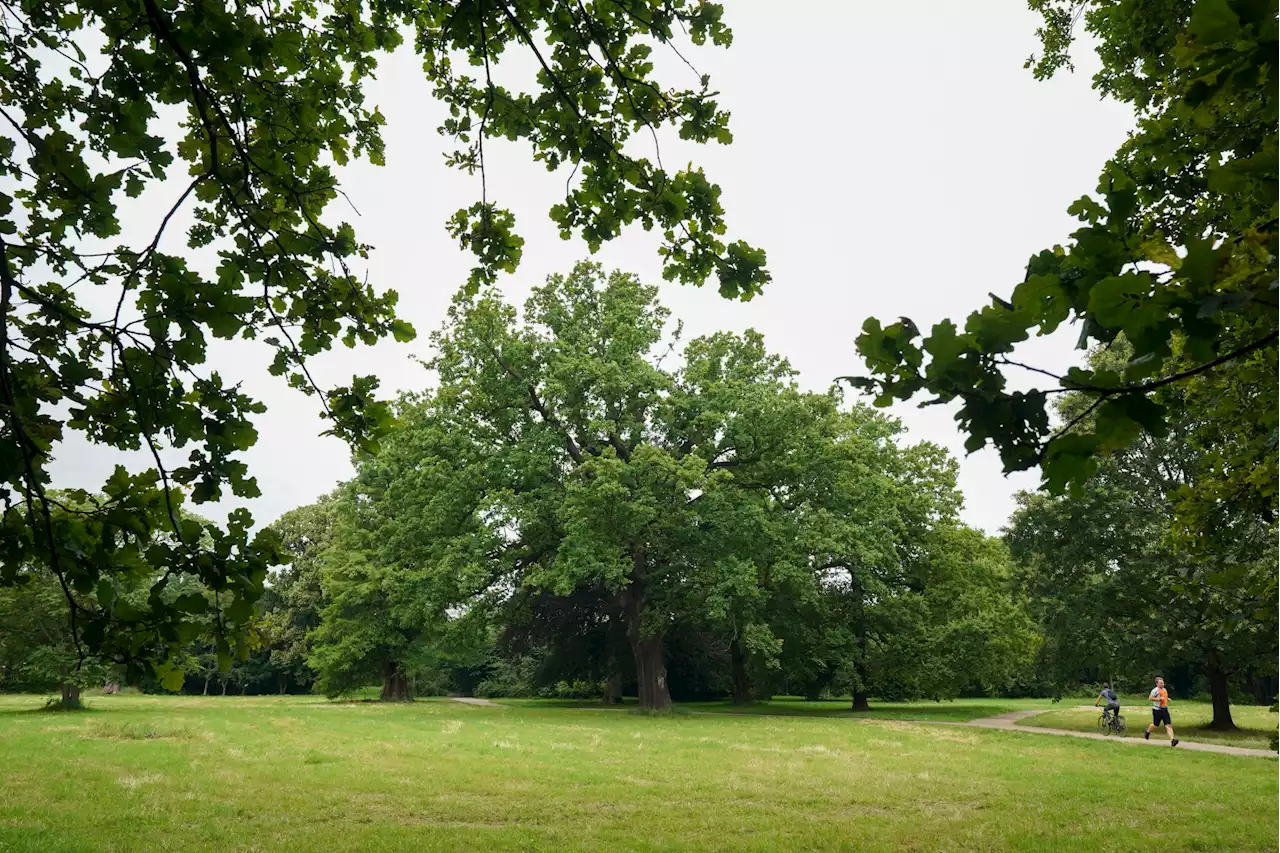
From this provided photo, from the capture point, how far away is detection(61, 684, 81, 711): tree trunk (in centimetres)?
2425

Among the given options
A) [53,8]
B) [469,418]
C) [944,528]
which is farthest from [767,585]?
[53,8]

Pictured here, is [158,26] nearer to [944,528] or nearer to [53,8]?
[53,8]

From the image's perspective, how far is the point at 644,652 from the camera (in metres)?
25.2

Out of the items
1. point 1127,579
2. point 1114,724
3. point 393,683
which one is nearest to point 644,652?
point 1114,724

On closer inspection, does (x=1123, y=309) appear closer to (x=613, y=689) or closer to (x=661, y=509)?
(x=661, y=509)

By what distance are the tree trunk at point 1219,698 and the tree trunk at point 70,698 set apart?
33.8 m

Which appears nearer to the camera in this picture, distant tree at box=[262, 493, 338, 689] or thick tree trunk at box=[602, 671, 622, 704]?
thick tree trunk at box=[602, 671, 622, 704]

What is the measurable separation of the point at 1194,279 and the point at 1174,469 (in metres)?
26.2

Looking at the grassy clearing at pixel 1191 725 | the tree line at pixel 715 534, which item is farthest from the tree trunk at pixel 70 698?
the grassy clearing at pixel 1191 725

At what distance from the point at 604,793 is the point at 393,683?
29.0 m

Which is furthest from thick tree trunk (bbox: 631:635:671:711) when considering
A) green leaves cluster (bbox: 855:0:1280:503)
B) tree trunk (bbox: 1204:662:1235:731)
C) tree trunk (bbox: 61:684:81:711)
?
green leaves cluster (bbox: 855:0:1280:503)

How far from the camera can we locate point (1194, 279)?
1.62 m

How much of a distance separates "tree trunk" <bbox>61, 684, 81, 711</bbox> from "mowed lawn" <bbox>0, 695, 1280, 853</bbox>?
34.2 ft

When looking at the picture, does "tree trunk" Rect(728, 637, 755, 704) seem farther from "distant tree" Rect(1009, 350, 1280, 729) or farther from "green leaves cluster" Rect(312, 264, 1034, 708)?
"distant tree" Rect(1009, 350, 1280, 729)
